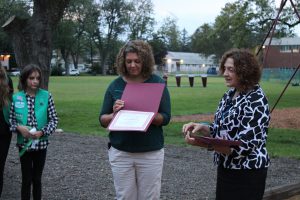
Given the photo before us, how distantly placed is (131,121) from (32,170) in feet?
6.28

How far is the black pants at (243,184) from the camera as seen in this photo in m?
3.43

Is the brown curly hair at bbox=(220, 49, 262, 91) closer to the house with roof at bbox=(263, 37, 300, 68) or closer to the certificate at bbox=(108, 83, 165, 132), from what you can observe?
the certificate at bbox=(108, 83, 165, 132)

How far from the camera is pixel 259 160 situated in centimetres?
343

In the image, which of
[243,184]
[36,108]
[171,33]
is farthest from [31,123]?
[171,33]

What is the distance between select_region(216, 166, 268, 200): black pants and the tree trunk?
1082 cm

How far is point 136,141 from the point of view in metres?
4.01

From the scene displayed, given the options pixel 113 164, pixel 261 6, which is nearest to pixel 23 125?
pixel 113 164

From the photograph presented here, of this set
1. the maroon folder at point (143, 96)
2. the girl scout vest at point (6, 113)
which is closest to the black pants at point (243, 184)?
the maroon folder at point (143, 96)

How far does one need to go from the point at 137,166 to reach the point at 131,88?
2.19ft

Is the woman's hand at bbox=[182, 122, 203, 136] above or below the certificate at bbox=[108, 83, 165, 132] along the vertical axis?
below

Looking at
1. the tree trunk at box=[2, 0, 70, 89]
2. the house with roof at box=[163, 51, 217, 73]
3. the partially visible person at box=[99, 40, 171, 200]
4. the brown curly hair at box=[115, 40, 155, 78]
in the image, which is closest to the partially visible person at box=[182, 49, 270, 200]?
the partially visible person at box=[99, 40, 171, 200]

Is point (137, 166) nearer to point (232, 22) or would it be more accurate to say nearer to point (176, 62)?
point (232, 22)

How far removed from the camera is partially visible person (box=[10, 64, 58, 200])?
5074 mm

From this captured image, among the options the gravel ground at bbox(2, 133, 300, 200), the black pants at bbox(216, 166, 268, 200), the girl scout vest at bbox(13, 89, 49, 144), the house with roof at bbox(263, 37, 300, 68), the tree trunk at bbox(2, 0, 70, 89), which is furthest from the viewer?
the house with roof at bbox(263, 37, 300, 68)
